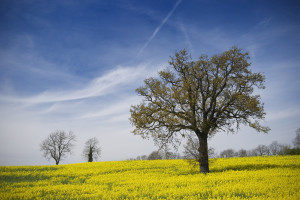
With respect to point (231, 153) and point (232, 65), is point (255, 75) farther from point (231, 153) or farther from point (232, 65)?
point (231, 153)

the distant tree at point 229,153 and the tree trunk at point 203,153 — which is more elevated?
the tree trunk at point 203,153

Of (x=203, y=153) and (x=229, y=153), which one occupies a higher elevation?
(x=203, y=153)

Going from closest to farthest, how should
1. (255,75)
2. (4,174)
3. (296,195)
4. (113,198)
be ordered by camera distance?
1. (296,195)
2. (113,198)
3. (255,75)
4. (4,174)

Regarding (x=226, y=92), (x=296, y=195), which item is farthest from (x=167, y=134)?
(x=296, y=195)

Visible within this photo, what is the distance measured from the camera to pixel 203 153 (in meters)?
19.3

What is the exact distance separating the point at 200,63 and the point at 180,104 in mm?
4500

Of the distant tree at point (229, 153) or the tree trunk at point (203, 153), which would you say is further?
the distant tree at point (229, 153)

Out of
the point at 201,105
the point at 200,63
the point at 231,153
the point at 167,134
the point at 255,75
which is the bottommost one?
the point at 231,153

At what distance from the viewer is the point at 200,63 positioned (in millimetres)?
20109

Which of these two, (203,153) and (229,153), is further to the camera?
(229,153)

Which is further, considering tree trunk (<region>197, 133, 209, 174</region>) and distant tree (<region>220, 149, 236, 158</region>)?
distant tree (<region>220, 149, 236, 158</region>)

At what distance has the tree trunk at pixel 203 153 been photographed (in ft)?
62.7

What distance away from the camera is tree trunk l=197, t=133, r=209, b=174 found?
753 inches

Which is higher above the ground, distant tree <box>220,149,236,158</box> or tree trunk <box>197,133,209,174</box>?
tree trunk <box>197,133,209,174</box>
